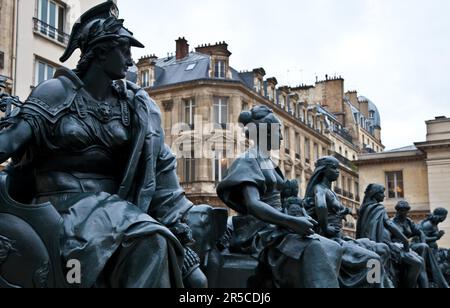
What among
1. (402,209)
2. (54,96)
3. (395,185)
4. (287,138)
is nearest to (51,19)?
(402,209)

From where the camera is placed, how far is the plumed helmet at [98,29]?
160 inches

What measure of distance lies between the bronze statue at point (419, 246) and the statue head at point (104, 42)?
6.83m

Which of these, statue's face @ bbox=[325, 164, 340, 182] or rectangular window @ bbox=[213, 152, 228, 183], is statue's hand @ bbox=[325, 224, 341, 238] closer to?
statue's face @ bbox=[325, 164, 340, 182]

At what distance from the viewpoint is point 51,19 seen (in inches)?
1010

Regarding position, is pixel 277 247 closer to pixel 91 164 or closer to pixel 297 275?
pixel 297 275

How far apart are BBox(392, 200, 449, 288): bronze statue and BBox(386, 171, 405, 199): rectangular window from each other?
30.6 m

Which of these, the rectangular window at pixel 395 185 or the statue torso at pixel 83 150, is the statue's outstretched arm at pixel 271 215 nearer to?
the statue torso at pixel 83 150

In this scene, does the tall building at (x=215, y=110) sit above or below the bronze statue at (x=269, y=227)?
above

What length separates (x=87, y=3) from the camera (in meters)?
26.5

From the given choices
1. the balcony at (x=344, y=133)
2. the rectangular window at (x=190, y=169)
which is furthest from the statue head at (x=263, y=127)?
the balcony at (x=344, y=133)

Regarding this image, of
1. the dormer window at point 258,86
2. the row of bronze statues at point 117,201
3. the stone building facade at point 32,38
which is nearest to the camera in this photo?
the row of bronze statues at point 117,201

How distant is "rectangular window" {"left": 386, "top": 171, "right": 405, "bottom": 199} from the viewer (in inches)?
1591

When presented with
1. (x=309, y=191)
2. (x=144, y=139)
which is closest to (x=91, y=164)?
(x=144, y=139)

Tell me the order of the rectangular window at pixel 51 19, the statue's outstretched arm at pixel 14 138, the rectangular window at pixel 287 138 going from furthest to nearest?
the rectangular window at pixel 287 138, the rectangular window at pixel 51 19, the statue's outstretched arm at pixel 14 138
